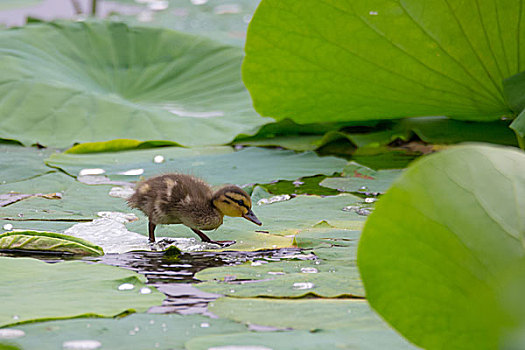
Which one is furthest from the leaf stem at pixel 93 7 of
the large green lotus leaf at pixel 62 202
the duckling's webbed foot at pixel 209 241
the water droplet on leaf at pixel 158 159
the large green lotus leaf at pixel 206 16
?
the duckling's webbed foot at pixel 209 241

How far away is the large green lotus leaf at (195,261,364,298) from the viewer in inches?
62.2

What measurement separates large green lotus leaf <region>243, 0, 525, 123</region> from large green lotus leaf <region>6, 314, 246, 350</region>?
1.70 metres

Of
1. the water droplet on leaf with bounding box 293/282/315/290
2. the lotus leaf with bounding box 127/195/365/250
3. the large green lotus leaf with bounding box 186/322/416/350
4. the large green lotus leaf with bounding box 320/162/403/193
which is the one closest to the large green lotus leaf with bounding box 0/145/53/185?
the lotus leaf with bounding box 127/195/365/250

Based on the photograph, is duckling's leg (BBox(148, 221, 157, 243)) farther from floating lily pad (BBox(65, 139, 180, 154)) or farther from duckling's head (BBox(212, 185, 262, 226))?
floating lily pad (BBox(65, 139, 180, 154))

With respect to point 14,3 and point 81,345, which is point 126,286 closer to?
point 81,345

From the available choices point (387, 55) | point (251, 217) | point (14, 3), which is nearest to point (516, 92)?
point (387, 55)

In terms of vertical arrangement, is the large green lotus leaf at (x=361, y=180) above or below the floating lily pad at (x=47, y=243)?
below

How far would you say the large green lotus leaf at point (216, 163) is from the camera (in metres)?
3.05

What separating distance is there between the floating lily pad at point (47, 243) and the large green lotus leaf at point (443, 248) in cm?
108

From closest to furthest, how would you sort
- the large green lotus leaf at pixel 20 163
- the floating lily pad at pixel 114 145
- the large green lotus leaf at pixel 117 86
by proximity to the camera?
1. the large green lotus leaf at pixel 20 163
2. the floating lily pad at pixel 114 145
3. the large green lotus leaf at pixel 117 86

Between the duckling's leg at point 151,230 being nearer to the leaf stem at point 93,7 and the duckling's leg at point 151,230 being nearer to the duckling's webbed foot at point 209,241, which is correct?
the duckling's webbed foot at point 209,241

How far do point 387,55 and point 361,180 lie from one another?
0.50m

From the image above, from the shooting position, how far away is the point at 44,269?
1.75 metres

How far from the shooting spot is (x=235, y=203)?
88.3 inches
